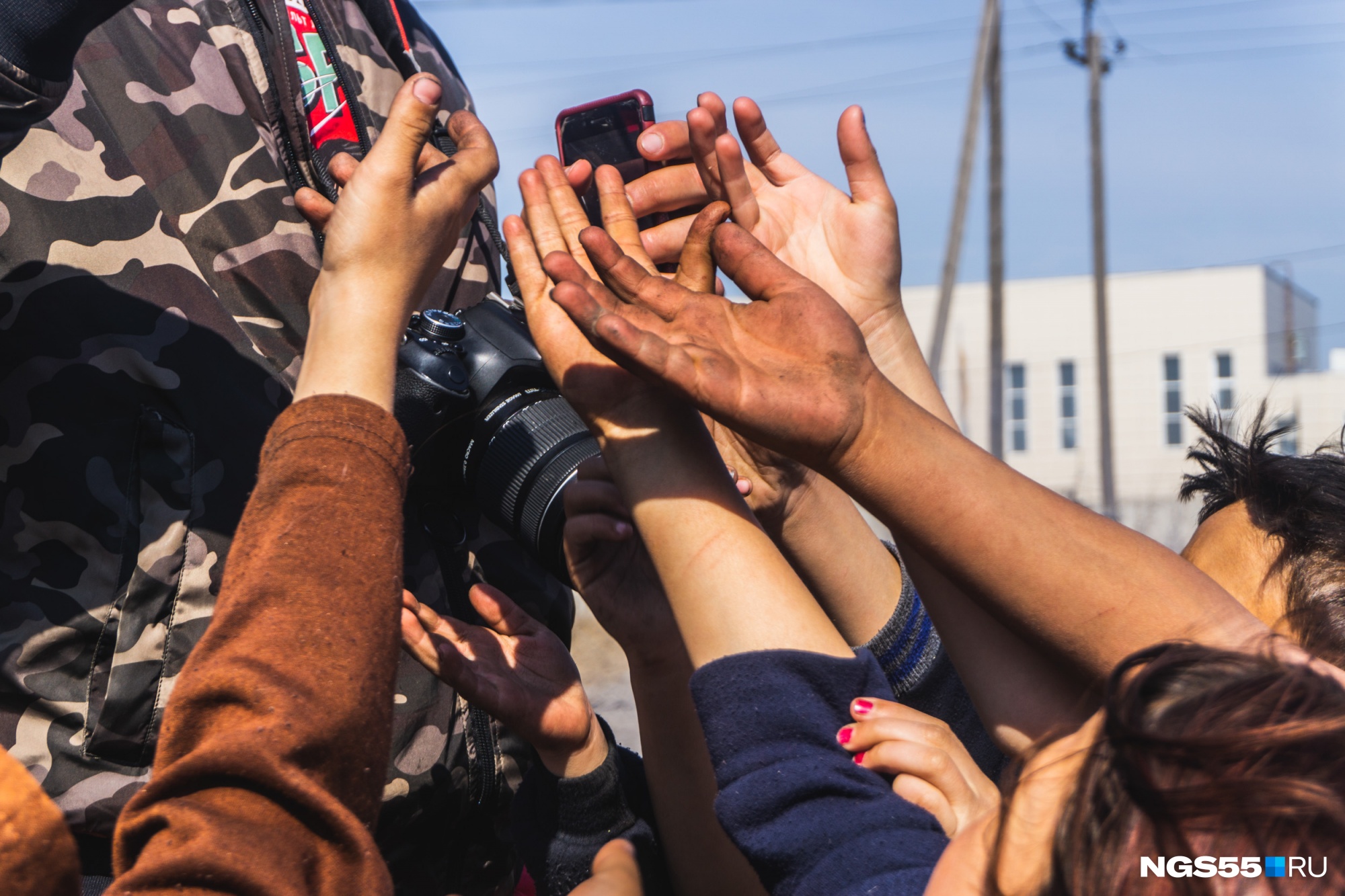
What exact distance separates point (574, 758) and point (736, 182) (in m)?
0.82

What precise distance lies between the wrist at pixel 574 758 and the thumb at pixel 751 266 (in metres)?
0.72

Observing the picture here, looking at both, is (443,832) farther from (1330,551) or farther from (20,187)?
(1330,551)

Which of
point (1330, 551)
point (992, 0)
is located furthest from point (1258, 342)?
point (1330, 551)

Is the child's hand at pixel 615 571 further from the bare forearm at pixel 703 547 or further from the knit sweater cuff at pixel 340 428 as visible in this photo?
the knit sweater cuff at pixel 340 428

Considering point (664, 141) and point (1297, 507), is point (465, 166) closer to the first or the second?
point (664, 141)

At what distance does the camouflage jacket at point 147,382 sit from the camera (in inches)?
48.3

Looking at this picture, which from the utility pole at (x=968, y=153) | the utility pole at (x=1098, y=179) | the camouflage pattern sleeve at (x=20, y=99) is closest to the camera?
the camouflage pattern sleeve at (x=20, y=99)

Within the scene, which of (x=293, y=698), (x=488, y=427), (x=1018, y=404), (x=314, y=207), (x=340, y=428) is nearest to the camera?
(x=293, y=698)

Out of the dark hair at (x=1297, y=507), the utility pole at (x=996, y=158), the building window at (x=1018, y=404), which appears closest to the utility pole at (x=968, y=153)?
the utility pole at (x=996, y=158)

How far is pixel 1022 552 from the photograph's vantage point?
104 cm

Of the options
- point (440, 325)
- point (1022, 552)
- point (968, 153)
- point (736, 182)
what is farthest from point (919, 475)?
point (968, 153)

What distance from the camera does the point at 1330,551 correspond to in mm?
1299

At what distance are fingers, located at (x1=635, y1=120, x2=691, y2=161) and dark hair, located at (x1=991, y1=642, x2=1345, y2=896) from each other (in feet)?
2.99

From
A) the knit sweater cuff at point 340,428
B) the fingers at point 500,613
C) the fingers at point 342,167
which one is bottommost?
the fingers at point 500,613
